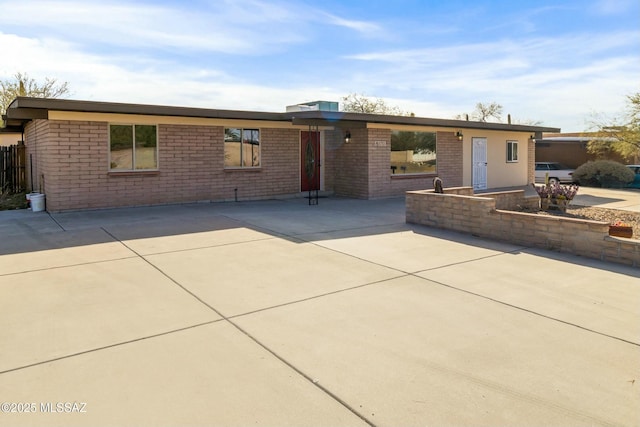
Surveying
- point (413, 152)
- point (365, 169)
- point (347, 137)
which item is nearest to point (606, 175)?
point (413, 152)

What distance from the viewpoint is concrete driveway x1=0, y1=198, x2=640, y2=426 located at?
2930mm

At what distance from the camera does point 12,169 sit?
17031 mm

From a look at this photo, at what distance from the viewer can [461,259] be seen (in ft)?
23.1

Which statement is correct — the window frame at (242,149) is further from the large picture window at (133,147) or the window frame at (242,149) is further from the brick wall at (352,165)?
the brick wall at (352,165)

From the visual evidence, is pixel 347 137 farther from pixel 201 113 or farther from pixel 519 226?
pixel 519 226

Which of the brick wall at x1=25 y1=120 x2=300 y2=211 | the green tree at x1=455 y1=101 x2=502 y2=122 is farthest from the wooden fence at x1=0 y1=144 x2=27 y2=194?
the green tree at x1=455 y1=101 x2=502 y2=122

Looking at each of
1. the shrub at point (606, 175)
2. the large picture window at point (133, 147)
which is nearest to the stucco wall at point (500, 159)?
the shrub at point (606, 175)

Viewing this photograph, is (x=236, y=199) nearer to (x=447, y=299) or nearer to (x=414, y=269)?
(x=414, y=269)

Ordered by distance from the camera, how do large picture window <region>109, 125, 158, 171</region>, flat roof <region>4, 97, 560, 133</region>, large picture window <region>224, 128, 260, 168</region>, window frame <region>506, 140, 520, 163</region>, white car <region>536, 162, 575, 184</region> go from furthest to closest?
white car <region>536, 162, 575, 184</region> < window frame <region>506, 140, 520, 163</region> < large picture window <region>224, 128, 260, 168</region> < large picture window <region>109, 125, 158, 171</region> < flat roof <region>4, 97, 560, 133</region>

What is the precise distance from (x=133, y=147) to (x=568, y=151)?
27390 mm

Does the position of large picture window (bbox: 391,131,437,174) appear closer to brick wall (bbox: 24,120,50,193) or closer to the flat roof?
the flat roof

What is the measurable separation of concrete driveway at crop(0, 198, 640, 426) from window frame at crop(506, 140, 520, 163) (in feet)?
49.4

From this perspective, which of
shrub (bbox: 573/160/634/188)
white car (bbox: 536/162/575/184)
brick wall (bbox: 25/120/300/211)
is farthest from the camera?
white car (bbox: 536/162/575/184)

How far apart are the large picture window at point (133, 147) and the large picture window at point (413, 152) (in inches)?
327
